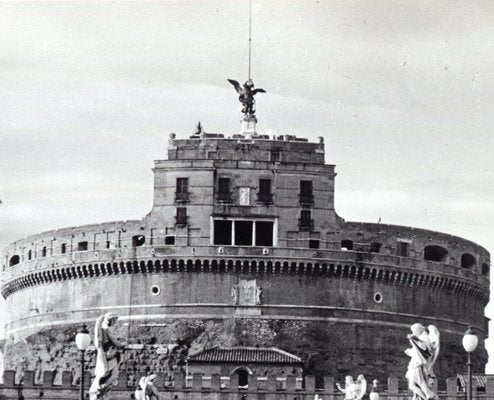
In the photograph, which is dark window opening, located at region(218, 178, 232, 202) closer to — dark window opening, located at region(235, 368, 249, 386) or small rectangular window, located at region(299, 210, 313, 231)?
small rectangular window, located at region(299, 210, 313, 231)

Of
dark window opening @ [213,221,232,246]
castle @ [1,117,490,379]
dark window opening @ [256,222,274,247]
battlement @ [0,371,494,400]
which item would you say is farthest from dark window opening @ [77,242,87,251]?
battlement @ [0,371,494,400]

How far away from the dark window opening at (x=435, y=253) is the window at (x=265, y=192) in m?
11.0

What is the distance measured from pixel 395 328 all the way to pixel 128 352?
15.6m

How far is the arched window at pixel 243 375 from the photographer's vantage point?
295ft

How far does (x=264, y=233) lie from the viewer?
9369 centimetres

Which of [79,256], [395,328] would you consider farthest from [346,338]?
[79,256]

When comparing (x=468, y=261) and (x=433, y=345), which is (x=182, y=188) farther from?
(x=433, y=345)

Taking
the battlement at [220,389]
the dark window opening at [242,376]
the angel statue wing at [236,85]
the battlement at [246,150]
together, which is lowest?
the battlement at [220,389]

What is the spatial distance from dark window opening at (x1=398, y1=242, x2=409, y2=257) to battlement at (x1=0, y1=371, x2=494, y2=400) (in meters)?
10.4

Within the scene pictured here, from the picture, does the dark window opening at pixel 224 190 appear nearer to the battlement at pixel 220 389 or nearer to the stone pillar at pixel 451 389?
the battlement at pixel 220 389

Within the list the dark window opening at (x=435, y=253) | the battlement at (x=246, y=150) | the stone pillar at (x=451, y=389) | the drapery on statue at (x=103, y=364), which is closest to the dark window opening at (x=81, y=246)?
Result: the battlement at (x=246, y=150)

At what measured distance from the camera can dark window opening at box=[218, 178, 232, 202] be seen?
93125 millimetres

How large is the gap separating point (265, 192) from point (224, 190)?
2338 millimetres

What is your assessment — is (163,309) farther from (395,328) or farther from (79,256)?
(395,328)
